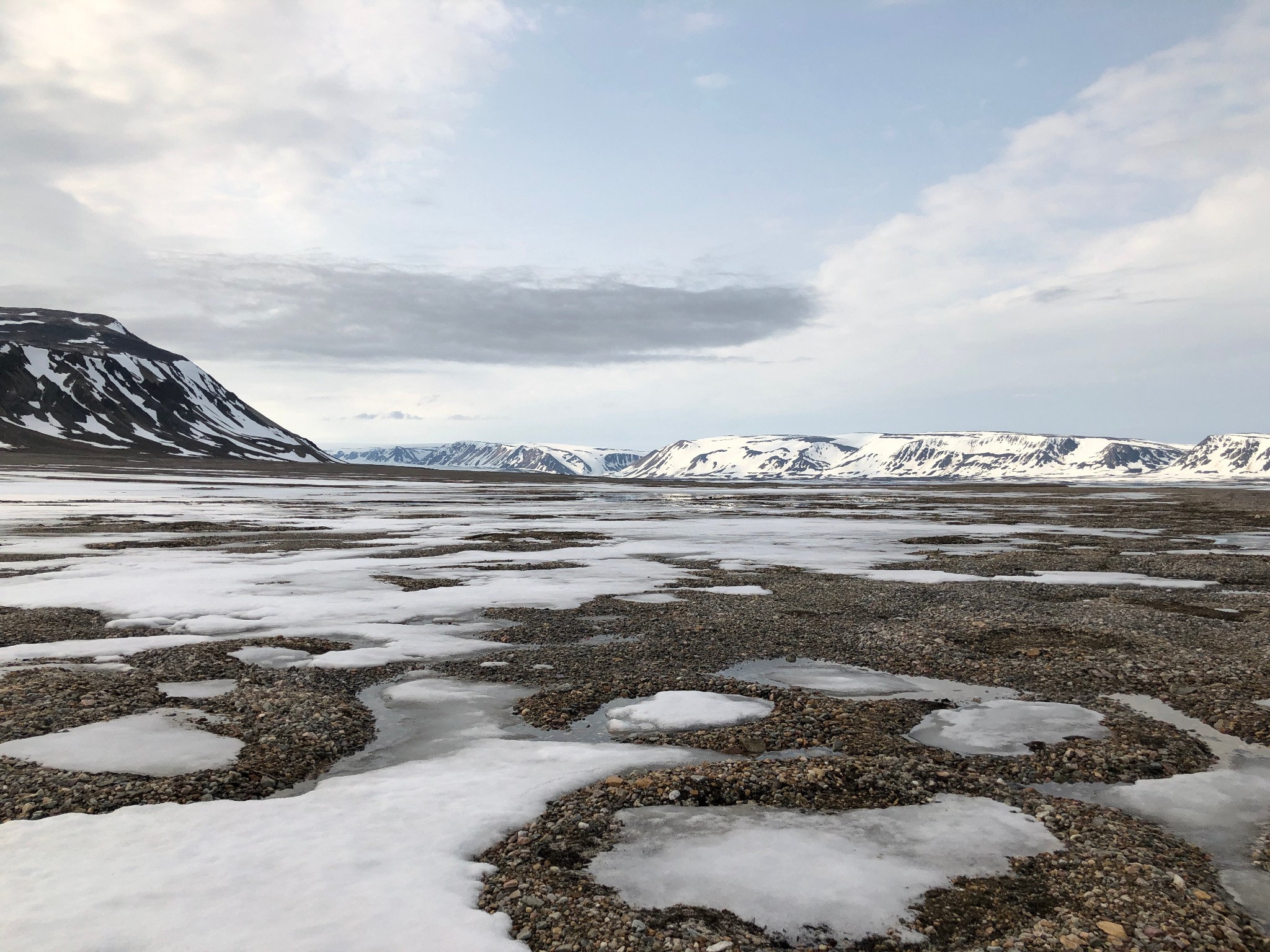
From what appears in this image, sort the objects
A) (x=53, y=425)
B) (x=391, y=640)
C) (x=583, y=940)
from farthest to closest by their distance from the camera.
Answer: (x=53, y=425) < (x=391, y=640) < (x=583, y=940)

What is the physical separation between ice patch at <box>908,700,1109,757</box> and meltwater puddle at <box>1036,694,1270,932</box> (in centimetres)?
116

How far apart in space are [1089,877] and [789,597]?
14.1 m

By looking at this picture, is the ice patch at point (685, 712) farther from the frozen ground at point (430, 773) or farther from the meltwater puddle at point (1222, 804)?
the meltwater puddle at point (1222, 804)

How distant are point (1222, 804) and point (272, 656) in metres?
14.9

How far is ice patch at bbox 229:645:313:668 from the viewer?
13195mm

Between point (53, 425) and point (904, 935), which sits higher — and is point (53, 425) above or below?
above

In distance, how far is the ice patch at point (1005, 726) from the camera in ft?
31.3

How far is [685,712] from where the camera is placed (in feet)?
35.6

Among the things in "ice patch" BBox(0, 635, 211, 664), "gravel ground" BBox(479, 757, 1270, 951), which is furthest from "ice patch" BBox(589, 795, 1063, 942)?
"ice patch" BBox(0, 635, 211, 664)

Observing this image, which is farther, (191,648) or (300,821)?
(191,648)

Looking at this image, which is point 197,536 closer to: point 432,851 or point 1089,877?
point 432,851

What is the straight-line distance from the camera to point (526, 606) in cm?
1859

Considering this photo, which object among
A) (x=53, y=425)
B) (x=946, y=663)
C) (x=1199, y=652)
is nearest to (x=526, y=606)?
(x=946, y=663)

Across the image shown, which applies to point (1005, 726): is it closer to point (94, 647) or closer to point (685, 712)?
point (685, 712)
